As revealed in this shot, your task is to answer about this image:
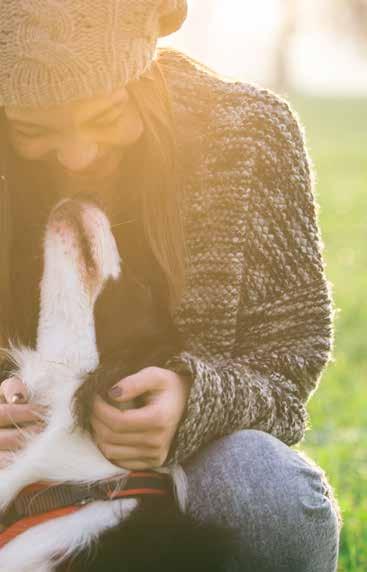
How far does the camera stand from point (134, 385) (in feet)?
5.79

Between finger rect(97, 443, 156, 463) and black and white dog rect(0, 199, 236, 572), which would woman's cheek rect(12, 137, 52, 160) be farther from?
finger rect(97, 443, 156, 463)

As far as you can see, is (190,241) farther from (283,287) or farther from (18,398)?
(18,398)

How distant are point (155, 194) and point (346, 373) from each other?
3.02 metres

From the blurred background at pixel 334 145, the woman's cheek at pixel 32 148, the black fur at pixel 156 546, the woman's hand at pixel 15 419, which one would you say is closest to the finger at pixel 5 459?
the woman's hand at pixel 15 419

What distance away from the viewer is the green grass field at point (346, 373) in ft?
9.79

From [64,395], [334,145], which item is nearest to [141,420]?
[64,395]

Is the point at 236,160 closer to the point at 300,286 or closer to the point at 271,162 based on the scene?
the point at 271,162

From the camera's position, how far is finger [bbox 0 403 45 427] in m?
1.84

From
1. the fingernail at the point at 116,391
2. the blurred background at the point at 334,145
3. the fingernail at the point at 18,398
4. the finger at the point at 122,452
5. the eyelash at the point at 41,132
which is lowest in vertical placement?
the blurred background at the point at 334,145

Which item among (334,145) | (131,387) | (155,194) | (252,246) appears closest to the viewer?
(131,387)

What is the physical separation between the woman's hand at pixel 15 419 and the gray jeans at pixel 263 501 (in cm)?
36

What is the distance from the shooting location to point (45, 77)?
1.79 metres

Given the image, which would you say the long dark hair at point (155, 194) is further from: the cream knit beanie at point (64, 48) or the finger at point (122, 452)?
the finger at point (122, 452)

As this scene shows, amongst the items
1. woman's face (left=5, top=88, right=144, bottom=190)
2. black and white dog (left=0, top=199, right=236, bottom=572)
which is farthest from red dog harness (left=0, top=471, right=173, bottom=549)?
woman's face (left=5, top=88, right=144, bottom=190)
